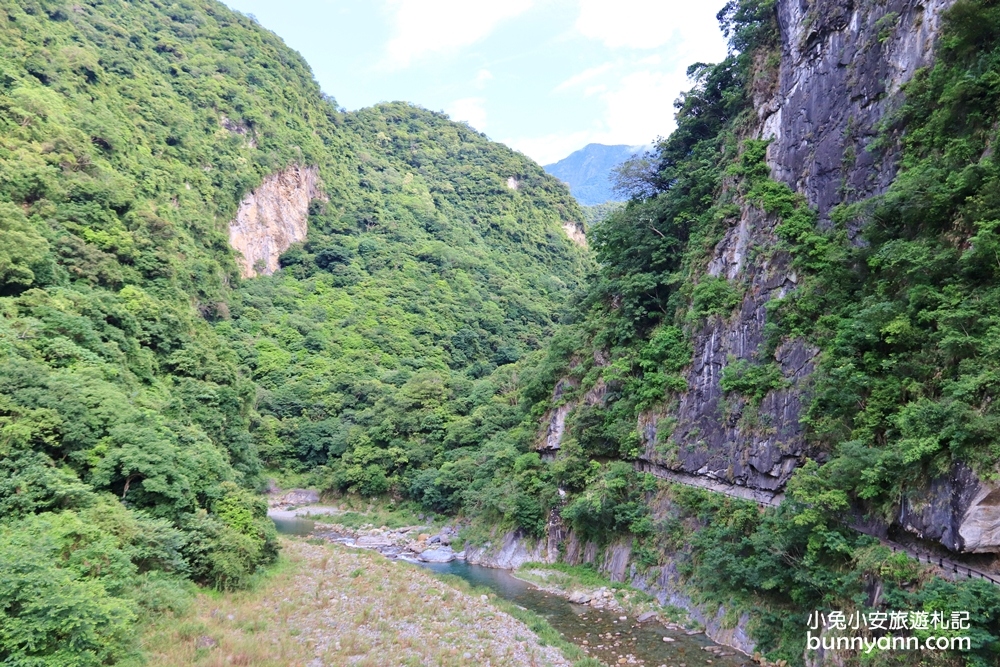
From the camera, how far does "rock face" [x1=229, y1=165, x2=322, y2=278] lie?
245 ft

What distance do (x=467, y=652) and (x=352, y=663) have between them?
11.1ft

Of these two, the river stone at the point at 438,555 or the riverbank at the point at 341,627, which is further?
the river stone at the point at 438,555

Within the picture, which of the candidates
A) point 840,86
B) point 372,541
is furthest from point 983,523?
point 372,541

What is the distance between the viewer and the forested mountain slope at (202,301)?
15.1m

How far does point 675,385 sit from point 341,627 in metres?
16.4

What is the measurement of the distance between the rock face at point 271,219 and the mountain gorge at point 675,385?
64.8 ft

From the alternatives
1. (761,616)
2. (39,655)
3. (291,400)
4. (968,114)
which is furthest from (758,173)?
(291,400)

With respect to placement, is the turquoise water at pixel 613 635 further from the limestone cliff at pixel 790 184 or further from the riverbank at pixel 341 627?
the limestone cliff at pixel 790 184

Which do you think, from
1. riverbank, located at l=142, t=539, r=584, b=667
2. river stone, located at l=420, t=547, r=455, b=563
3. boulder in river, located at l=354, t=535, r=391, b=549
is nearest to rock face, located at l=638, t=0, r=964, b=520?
riverbank, located at l=142, t=539, r=584, b=667

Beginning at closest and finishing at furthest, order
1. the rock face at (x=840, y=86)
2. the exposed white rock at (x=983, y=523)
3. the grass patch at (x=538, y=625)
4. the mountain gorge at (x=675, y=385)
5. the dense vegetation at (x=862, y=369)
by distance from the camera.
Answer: the exposed white rock at (x=983, y=523)
the dense vegetation at (x=862, y=369)
the mountain gorge at (x=675, y=385)
the grass patch at (x=538, y=625)
the rock face at (x=840, y=86)

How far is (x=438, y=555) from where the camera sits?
113ft

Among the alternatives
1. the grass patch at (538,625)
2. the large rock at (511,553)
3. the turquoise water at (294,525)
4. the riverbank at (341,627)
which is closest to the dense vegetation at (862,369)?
the large rock at (511,553)

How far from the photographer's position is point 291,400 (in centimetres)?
5941

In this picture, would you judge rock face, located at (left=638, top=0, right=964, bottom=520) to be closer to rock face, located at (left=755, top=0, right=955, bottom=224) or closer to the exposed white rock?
rock face, located at (left=755, top=0, right=955, bottom=224)
